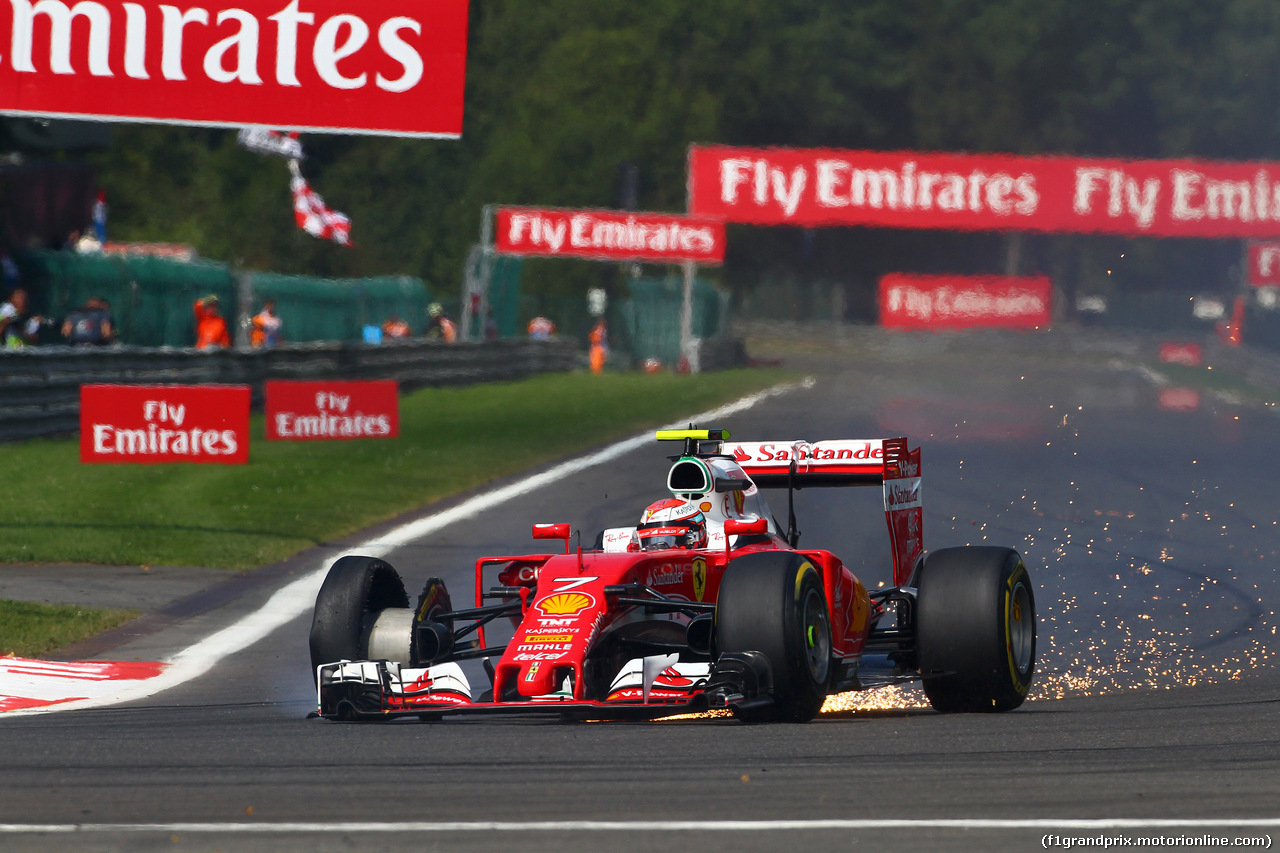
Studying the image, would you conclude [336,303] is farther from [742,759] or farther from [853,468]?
[742,759]

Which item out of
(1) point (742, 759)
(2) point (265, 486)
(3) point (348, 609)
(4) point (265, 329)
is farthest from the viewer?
(4) point (265, 329)

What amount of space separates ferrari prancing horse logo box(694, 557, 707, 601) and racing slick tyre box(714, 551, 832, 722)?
944mm

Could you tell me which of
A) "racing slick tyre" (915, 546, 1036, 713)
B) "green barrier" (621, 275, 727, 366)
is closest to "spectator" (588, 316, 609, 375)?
"green barrier" (621, 275, 727, 366)

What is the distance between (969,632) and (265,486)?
466 inches

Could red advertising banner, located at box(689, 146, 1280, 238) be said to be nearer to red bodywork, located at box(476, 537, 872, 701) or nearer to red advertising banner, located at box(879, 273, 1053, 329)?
red advertising banner, located at box(879, 273, 1053, 329)

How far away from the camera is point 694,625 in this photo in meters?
7.88

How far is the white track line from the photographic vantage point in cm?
937

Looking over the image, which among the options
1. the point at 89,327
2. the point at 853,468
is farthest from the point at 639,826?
the point at 89,327

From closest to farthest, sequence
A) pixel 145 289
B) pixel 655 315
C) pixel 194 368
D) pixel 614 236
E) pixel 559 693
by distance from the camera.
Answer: pixel 559 693 → pixel 194 368 → pixel 145 289 → pixel 614 236 → pixel 655 315

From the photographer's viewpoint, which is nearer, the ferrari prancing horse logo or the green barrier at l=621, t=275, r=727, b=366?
the ferrari prancing horse logo

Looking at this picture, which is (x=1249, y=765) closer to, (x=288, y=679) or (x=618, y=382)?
(x=288, y=679)

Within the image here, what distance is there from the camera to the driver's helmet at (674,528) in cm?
902

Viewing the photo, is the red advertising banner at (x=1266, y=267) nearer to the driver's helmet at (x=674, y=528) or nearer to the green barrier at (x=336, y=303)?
the green barrier at (x=336, y=303)

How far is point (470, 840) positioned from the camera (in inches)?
207
